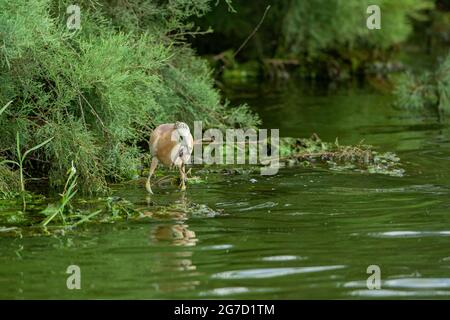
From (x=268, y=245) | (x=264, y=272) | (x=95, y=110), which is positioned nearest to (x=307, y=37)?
(x=95, y=110)

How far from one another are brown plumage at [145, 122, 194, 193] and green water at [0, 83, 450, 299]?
347mm

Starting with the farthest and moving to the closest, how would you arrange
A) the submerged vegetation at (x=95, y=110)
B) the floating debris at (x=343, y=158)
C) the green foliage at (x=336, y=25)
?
the green foliage at (x=336, y=25), the floating debris at (x=343, y=158), the submerged vegetation at (x=95, y=110)

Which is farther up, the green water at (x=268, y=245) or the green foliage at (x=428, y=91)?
the green foliage at (x=428, y=91)

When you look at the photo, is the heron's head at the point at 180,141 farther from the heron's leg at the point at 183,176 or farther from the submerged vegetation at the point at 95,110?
the submerged vegetation at the point at 95,110

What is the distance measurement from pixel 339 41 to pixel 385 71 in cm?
188

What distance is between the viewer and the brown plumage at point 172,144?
10328 millimetres

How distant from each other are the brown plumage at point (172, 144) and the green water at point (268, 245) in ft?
1.14

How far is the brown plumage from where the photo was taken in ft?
33.9

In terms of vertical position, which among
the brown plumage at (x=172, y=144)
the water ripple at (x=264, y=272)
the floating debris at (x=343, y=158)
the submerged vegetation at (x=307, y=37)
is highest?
the submerged vegetation at (x=307, y=37)

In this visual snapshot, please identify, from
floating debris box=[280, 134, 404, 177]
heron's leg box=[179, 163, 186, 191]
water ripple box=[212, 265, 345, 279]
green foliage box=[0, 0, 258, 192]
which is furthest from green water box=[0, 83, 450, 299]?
green foliage box=[0, 0, 258, 192]

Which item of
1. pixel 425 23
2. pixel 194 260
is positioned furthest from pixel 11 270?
pixel 425 23

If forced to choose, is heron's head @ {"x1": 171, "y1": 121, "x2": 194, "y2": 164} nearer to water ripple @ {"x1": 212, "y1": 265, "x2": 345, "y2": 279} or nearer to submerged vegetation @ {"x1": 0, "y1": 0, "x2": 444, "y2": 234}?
submerged vegetation @ {"x1": 0, "y1": 0, "x2": 444, "y2": 234}

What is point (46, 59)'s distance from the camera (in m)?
10.3

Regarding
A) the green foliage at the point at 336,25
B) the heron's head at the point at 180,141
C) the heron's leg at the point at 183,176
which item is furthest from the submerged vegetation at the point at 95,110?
the green foliage at the point at 336,25
